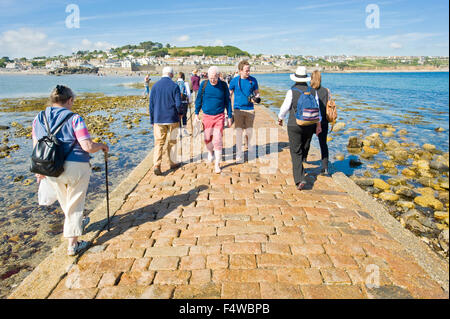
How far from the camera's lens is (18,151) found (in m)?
9.51

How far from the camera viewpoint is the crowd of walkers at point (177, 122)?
308 centimetres

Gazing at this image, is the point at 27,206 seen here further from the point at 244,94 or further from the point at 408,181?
the point at 408,181

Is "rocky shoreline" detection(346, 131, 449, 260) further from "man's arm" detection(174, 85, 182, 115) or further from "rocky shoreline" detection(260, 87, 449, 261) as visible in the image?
"man's arm" detection(174, 85, 182, 115)

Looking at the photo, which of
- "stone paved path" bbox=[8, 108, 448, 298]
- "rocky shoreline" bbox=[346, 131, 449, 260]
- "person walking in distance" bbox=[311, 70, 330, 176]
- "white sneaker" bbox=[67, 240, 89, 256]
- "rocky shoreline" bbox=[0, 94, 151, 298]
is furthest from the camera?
"person walking in distance" bbox=[311, 70, 330, 176]

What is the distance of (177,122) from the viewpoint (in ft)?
19.3

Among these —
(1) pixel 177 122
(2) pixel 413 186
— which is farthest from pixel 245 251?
(2) pixel 413 186

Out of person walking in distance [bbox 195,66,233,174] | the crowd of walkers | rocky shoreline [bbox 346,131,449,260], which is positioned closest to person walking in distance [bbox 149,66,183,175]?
the crowd of walkers

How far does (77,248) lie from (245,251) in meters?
1.97

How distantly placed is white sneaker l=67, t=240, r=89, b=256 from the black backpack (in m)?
0.91

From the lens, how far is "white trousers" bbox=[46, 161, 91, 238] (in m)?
3.14
